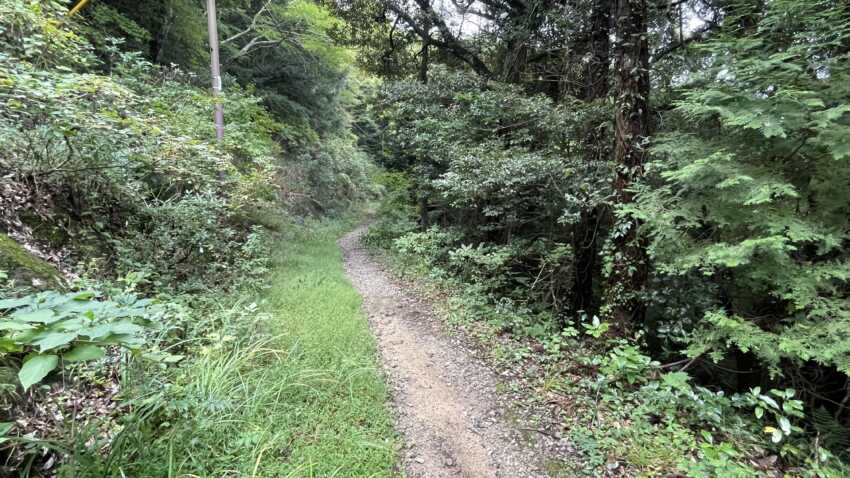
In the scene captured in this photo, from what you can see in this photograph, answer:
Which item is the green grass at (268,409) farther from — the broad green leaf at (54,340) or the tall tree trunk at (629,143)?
the tall tree trunk at (629,143)

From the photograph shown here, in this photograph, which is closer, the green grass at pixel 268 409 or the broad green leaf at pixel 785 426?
the green grass at pixel 268 409

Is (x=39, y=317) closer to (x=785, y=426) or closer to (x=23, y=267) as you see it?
(x=23, y=267)

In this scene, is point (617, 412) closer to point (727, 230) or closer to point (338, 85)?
point (727, 230)

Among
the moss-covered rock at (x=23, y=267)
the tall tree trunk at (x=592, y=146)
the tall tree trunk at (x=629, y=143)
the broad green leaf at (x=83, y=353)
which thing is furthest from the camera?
the tall tree trunk at (x=592, y=146)

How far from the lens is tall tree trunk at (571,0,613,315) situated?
5.69 meters

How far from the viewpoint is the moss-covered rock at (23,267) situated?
2.91 meters

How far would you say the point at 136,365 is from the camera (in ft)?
9.01

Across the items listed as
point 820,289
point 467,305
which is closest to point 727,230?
point 820,289

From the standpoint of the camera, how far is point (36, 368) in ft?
3.87

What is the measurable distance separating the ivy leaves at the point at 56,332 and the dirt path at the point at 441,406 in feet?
8.24

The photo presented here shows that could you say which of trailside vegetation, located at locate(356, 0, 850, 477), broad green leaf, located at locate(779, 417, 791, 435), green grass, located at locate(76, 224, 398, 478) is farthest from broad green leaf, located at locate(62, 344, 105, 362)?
broad green leaf, located at locate(779, 417, 791, 435)

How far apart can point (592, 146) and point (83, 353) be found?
19.8ft

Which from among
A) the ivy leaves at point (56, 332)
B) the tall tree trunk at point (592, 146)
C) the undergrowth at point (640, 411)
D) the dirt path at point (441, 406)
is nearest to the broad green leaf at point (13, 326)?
the ivy leaves at point (56, 332)

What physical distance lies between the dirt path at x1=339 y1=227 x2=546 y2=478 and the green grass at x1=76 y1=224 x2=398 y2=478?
0.25 meters
